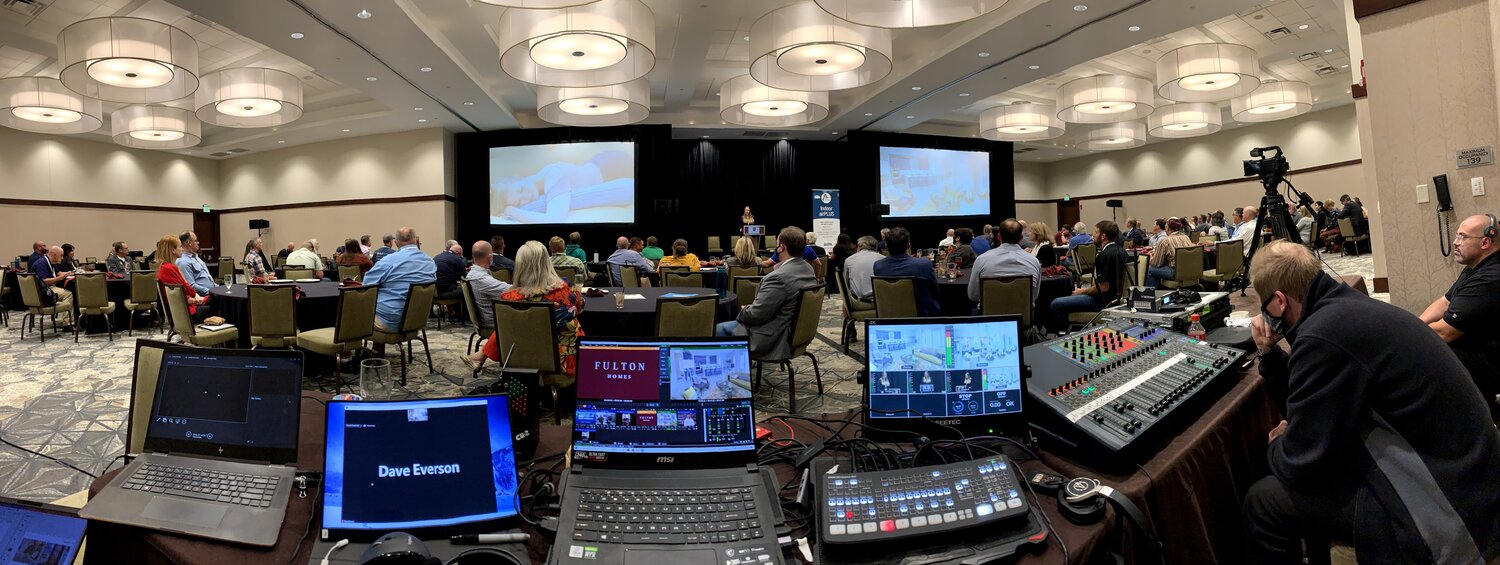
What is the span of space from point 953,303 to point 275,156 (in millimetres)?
16527

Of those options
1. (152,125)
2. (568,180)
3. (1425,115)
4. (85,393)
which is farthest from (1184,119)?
(152,125)

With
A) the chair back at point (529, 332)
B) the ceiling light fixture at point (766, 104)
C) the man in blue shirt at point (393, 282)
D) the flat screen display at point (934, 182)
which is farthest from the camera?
the flat screen display at point (934, 182)

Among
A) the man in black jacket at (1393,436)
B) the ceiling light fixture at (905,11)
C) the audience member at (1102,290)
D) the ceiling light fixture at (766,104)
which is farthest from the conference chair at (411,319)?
the ceiling light fixture at (766,104)

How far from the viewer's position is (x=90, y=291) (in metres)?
7.10

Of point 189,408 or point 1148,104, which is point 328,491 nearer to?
point 189,408

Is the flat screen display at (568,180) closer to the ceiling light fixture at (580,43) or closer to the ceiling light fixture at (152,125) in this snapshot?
the ceiling light fixture at (152,125)

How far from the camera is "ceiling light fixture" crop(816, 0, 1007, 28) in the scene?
513cm

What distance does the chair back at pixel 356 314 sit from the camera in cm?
456

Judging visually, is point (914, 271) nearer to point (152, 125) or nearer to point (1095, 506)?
point (1095, 506)

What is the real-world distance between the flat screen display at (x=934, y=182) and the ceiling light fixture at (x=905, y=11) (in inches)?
413

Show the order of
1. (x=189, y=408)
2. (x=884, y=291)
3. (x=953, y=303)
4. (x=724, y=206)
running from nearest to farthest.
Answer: (x=189, y=408)
(x=884, y=291)
(x=953, y=303)
(x=724, y=206)

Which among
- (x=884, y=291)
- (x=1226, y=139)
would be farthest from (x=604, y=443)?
(x=1226, y=139)

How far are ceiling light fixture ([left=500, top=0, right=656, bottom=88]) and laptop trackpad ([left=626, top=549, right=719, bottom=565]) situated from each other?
5370 mm

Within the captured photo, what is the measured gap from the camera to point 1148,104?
33.2 feet
